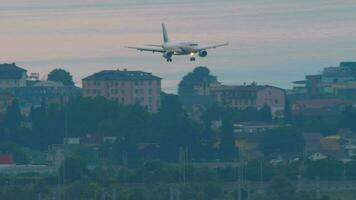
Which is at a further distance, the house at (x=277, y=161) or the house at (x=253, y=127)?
the house at (x=253, y=127)

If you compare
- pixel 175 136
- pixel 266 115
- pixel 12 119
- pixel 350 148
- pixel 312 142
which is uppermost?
pixel 266 115

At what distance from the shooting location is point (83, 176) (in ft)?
417

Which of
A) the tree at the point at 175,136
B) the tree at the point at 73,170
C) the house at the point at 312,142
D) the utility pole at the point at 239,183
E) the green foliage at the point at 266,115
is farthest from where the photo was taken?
the green foliage at the point at 266,115

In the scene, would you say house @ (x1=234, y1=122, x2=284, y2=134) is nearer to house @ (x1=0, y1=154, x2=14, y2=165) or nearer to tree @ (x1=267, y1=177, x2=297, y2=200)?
house @ (x1=0, y1=154, x2=14, y2=165)

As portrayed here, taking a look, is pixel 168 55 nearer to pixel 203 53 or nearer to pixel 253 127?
pixel 203 53

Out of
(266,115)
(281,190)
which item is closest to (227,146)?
(266,115)

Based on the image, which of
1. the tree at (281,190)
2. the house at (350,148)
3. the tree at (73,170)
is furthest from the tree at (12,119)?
the tree at (281,190)

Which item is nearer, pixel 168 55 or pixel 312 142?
pixel 168 55

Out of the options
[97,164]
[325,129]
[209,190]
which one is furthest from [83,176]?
[325,129]

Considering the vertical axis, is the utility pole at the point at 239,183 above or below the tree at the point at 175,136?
below

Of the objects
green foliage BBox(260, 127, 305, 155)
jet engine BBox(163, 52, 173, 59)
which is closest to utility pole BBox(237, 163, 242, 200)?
jet engine BBox(163, 52, 173, 59)

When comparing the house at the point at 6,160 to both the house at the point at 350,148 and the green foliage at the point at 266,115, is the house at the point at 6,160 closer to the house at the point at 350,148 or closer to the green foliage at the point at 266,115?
the house at the point at 350,148

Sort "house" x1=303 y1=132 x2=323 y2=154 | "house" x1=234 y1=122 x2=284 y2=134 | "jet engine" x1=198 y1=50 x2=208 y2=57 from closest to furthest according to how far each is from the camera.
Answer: "jet engine" x1=198 y1=50 x2=208 y2=57 < "house" x1=303 y1=132 x2=323 y2=154 < "house" x1=234 y1=122 x2=284 y2=134

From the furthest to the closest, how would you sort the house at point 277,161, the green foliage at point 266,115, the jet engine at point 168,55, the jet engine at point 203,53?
the green foliage at point 266,115, the house at point 277,161, the jet engine at point 168,55, the jet engine at point 203,53
